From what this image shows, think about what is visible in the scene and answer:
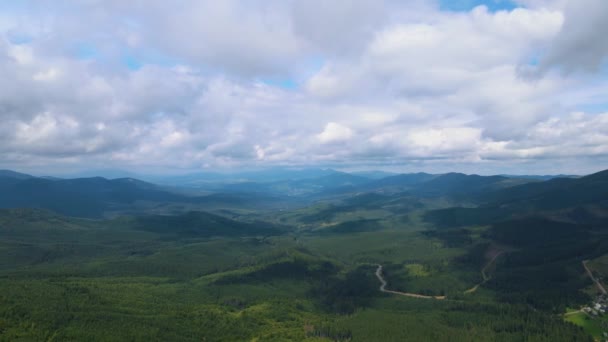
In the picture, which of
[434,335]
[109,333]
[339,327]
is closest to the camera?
[109,333]

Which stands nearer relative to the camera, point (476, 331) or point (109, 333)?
point (109, 333)

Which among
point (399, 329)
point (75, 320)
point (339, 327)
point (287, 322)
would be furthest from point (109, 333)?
point (399, 329)

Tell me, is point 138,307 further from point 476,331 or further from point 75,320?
point 476,331

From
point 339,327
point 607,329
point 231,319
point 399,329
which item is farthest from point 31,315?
point 607,329

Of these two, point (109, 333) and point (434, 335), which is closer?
point (109, 333)

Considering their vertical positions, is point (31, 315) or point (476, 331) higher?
point (31, 315)

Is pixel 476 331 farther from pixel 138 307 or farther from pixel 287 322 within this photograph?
pixel 138 307

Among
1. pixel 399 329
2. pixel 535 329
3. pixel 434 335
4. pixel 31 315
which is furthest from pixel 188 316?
pixel 535 329

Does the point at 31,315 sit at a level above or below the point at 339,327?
above

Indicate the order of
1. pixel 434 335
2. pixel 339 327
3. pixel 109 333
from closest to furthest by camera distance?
pixel 109 333
pixel 434 335
pixel 339 327
